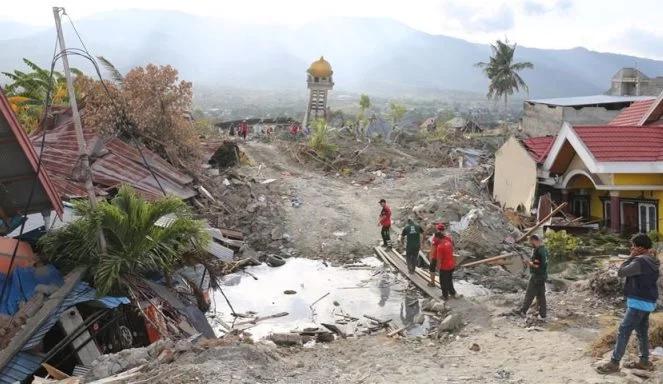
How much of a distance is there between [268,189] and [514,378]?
53.1 ft

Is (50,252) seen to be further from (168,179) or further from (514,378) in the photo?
(168,179)

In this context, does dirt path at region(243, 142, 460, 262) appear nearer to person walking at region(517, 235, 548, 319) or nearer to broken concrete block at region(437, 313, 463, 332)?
broken concrete block at region(437, 313, 463, 332)

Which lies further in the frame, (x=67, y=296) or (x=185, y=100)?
(x=185, y=100)

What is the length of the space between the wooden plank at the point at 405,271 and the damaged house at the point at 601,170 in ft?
22.5

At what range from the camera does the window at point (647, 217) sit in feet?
60.5

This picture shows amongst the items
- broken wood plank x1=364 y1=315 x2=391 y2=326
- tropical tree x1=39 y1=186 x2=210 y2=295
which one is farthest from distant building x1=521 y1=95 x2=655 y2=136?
tropical tree x1=39 y1=186 x2=210 y2=295

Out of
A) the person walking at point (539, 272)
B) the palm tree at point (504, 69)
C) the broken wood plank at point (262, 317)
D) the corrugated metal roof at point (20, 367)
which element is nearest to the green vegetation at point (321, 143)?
the broken wood plank at point (262, 317)

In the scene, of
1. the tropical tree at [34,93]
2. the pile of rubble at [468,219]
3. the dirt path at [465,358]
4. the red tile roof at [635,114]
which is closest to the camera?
the dirt path at [465,358]

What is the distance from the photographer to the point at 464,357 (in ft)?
29.1

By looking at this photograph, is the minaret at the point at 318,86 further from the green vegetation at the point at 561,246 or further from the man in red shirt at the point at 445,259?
the man in red shirt at the point at 445,259

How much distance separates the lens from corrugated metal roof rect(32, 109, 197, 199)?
44.0ft

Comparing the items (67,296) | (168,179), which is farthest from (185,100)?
(67,296)

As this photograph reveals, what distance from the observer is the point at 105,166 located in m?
15.3

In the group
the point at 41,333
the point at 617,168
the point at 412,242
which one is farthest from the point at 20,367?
the point at 617,168
